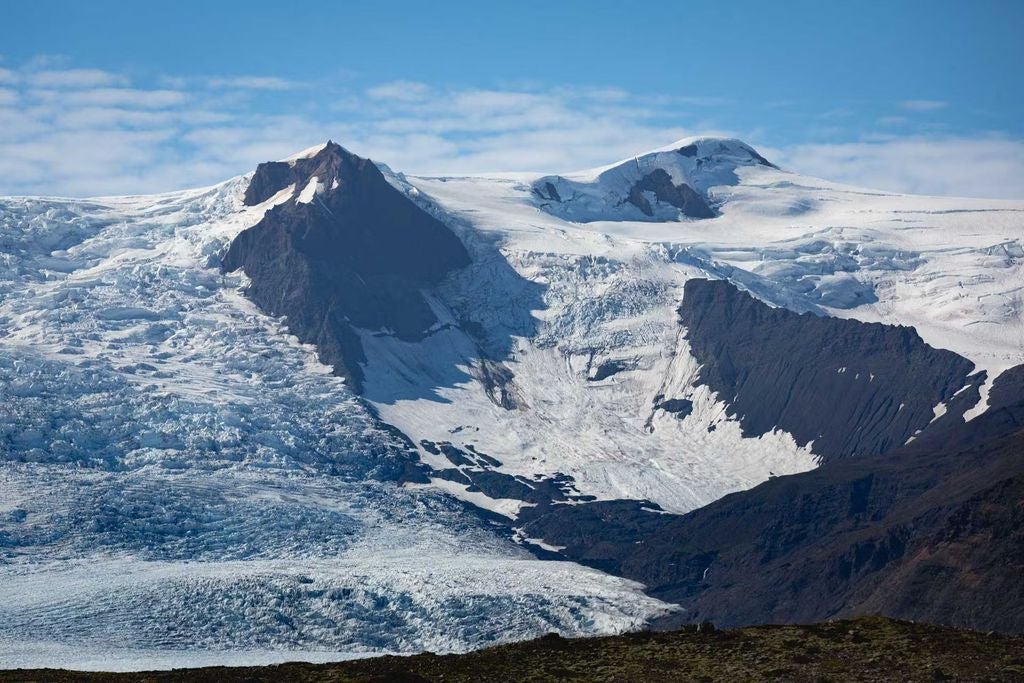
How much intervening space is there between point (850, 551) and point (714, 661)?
12593 cm

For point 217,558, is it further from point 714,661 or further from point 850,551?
point 714,661

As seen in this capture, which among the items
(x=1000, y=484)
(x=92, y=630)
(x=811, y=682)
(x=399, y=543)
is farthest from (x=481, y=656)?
(x=399, y=543)

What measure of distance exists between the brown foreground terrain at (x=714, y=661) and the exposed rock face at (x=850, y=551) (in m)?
85.2

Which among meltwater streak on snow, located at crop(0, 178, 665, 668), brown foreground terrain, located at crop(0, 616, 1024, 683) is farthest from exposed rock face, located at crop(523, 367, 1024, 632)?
brown foreground terrain, located at crop(0, 616, 1024, 683)

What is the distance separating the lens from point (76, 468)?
609 feet

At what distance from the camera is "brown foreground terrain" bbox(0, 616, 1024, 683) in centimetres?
5303

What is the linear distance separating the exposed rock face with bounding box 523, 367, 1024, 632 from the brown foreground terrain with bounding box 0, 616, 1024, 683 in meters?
85.2

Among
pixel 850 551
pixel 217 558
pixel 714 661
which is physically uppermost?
pixel 714 661

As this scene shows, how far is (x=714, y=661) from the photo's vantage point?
55562 millimetres

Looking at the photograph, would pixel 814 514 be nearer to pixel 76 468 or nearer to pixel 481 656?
pixel 76 468

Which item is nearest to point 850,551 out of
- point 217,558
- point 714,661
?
point 217,558

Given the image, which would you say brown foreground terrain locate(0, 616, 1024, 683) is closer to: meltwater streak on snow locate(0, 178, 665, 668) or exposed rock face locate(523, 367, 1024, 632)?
meltwater streak on snow locate(0, 178, 665, 668)

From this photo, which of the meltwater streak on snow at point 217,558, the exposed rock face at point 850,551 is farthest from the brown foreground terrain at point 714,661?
the exposed rock face at point 850,551

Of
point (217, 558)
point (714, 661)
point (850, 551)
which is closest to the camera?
point (714, 661)
